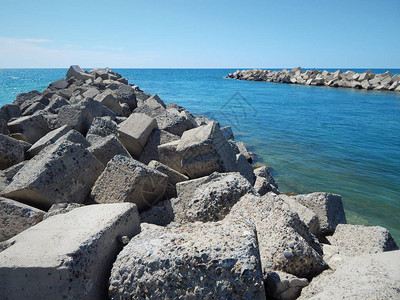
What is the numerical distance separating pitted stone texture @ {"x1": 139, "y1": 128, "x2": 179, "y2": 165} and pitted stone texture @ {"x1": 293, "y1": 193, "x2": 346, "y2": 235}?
2.10 meters

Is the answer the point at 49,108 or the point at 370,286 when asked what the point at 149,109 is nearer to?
the point at 49,108

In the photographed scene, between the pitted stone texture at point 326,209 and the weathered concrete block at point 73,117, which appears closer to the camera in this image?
the pitted stone texture at point 326,209

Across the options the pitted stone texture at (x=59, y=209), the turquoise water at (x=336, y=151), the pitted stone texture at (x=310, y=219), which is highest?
the pitted stone texture at (x=59, y=209)

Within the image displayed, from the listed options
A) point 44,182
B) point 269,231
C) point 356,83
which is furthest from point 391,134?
point 356,83

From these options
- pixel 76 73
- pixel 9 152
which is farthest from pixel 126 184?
pixel 76 73

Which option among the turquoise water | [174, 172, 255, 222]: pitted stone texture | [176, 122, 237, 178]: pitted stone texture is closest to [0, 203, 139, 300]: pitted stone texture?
[174, 172, 255, 222]: pitted stone texture

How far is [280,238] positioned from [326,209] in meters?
1.96

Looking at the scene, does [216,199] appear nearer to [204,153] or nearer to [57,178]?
[204,153]

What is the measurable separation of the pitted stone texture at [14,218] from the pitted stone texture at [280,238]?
5.77 ft

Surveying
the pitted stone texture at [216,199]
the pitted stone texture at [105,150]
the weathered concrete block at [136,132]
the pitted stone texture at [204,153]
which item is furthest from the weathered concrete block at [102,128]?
the pitted stone texture at [216,199]

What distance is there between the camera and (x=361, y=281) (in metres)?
1.76

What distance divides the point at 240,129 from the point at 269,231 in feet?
35.2

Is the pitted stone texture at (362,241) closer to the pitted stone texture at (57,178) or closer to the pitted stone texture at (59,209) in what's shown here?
the pitted stone texture at (59,209)

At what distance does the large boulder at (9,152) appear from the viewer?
4.10 metres
